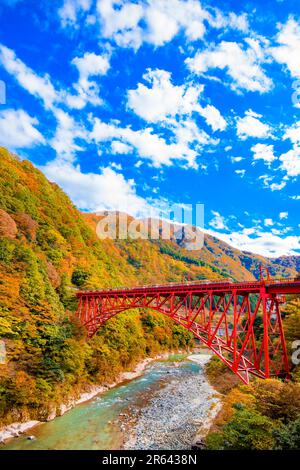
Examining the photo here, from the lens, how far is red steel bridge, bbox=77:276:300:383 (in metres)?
17.6

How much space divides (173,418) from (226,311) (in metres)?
9.67

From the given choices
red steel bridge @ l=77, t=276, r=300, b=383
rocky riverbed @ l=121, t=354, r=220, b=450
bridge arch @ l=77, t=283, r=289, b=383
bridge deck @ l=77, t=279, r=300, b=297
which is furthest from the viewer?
bridge arch @ l=77, t=283, r=289, b=383

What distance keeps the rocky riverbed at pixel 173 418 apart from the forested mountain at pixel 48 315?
20.6 ft

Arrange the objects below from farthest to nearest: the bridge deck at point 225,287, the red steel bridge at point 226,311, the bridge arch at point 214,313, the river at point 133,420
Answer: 1. the bridge arch at point 214,313
2. the red steel bridge at point 226,311
3. the bridge deck at point 225,287
4. the river at point 133,420

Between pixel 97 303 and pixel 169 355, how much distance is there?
24229 mm

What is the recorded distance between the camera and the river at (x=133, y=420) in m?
17.0

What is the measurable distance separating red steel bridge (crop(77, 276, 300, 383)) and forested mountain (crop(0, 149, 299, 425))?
3.98m

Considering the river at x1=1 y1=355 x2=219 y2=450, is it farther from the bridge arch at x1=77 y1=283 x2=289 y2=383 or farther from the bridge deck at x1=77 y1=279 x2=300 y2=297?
the bridge deck at x1=77 y1=279 x2=300 y2=297

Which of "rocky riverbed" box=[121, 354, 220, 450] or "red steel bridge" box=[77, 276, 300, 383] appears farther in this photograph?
"red steel bridge" box=[77, 276, 300, 383]

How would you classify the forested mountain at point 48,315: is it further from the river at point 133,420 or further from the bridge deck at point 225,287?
the bridge deck at point 225,287

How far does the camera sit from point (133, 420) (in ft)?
68.6

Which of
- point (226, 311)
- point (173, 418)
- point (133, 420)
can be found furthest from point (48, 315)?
point (226, 311)

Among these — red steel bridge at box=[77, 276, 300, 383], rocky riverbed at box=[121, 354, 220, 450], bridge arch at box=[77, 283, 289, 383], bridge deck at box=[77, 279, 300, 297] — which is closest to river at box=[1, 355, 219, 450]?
rocky riverbed at box=[121, 354, 220, 450]

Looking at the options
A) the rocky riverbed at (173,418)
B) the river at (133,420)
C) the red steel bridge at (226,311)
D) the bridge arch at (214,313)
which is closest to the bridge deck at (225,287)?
the red steel bridge at (226,311)
